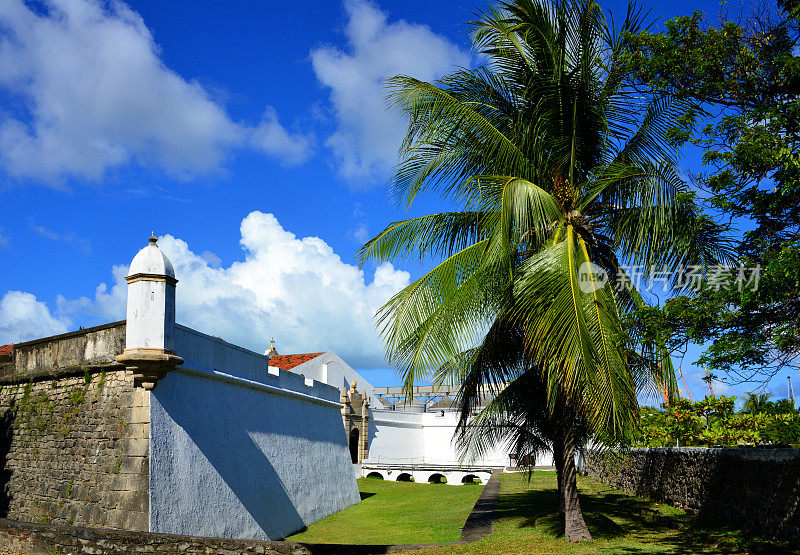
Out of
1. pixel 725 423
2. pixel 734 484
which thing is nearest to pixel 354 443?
pixel 725 423

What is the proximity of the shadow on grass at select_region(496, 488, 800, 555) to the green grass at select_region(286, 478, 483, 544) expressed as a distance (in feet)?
4.28

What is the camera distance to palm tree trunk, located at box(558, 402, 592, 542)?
9000 mm

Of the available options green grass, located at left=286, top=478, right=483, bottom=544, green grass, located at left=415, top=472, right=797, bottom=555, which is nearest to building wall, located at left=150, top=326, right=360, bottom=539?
green grass, located at left=286, top=478, right=483, bottom=544

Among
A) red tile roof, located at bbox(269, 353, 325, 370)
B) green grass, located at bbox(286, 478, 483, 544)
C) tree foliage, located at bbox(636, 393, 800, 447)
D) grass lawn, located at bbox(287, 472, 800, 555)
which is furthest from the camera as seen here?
red tile roof, located at bbox(269, 353, 325, 370)

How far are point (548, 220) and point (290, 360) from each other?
960 inches

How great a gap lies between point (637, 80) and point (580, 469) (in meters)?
23.7

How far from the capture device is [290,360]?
31.1 metres

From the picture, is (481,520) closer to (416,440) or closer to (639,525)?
(639,525)

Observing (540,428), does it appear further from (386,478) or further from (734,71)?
(386,478)

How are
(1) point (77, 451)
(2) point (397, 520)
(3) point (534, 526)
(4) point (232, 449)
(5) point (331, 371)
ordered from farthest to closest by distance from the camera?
1. (5) point (331, 371)
2. (2) point (397, 520)
3. (4) point (232, 449)
4. (3) point (534, 526)
5. (1) point (77, 451)

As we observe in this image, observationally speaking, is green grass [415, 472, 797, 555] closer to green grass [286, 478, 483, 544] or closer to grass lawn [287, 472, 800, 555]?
grass lawn [287, 472, 800, 555]

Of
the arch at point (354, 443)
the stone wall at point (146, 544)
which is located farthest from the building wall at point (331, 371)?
the stone wall at point (146, 544)

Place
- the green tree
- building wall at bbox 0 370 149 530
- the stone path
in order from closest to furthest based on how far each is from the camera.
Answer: the green tree → building wall at bbox 0 370 149 530 → the stone path

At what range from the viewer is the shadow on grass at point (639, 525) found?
815cm
